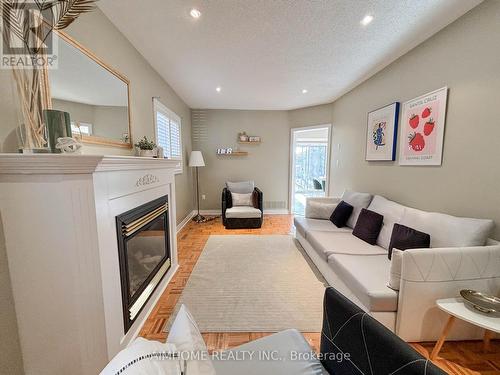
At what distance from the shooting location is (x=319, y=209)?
10.4ft

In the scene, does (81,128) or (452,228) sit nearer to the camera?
(81,128)

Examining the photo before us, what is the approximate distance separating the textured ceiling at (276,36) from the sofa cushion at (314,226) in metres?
2.14

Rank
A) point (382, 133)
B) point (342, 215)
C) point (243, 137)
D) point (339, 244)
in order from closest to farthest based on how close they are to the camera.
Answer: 1. point (339, 244)
2. point (382, 133)
3. point (342, 215)
4. point (243, 137)

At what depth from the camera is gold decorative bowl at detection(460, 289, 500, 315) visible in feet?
3.85

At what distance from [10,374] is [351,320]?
65.1 inches

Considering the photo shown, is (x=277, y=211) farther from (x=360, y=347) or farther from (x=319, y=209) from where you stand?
(x=360, y=347)

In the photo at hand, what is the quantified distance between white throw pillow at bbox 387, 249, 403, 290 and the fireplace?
6.24ft

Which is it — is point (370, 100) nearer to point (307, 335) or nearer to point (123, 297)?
point (307, 335)

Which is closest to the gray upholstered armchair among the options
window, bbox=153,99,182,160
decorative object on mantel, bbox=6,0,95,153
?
window, bbox=153,99,182,160

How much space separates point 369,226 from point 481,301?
1088 millimetres

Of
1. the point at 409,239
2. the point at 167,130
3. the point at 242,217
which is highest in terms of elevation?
the point at 167,130

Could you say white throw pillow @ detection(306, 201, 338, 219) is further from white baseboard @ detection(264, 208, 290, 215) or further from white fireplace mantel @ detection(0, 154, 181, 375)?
white fireplace mantel @ detection(0, 154, 181, 375)

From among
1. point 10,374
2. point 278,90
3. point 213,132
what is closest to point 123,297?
point 10,374

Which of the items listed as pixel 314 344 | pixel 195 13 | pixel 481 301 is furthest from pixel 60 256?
pixel 481 301
